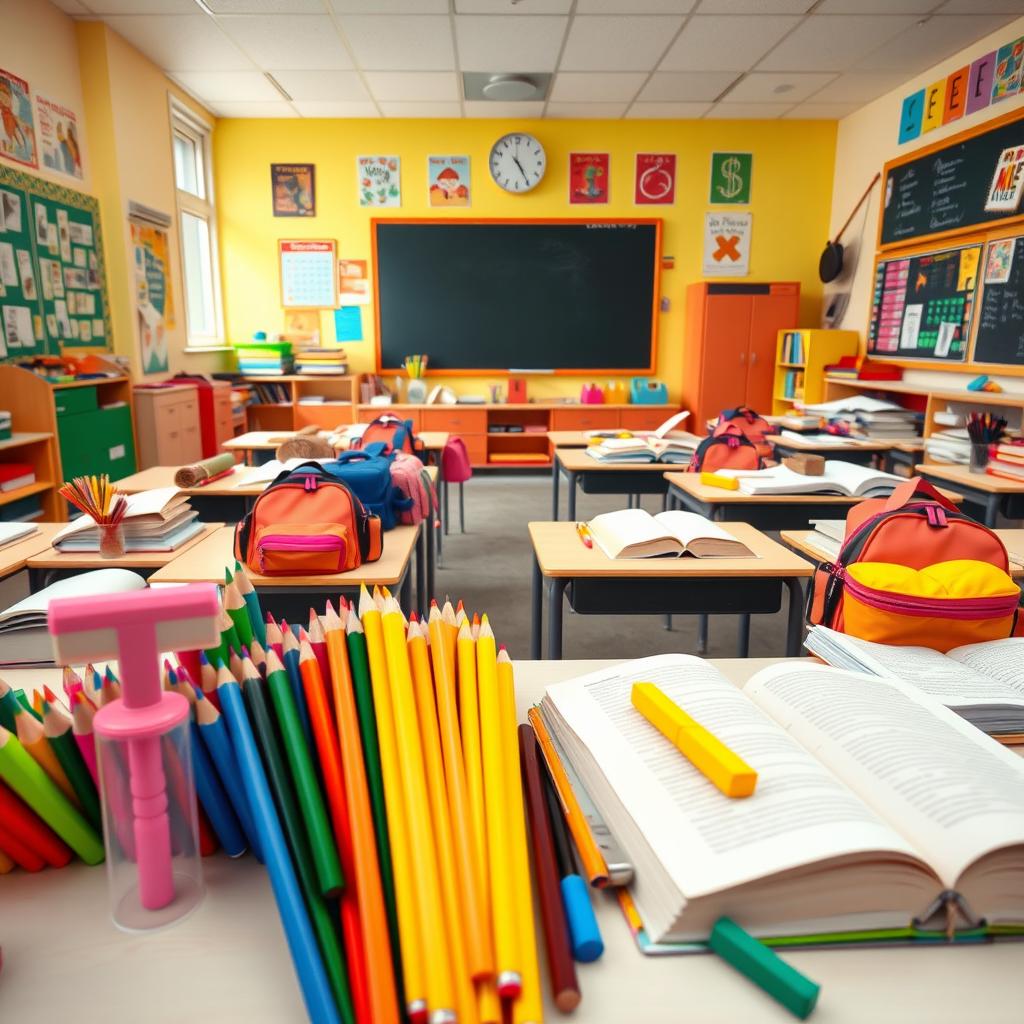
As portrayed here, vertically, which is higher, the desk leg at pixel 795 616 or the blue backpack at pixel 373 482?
the blue backpack at pixel 373 482

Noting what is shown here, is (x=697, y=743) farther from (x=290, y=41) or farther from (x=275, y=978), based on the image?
(x=290, y=41)

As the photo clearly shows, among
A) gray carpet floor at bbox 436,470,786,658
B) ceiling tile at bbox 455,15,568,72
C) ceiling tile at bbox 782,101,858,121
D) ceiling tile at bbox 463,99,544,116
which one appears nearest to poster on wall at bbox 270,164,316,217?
ceiling tile at bbox 463,99,544,116

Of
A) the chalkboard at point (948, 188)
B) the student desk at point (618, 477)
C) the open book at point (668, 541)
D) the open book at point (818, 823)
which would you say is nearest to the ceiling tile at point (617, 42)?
the chalkboard at point (948, 188)

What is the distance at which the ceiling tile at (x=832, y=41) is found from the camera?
444 cm

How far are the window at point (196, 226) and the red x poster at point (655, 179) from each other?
12.0 ft

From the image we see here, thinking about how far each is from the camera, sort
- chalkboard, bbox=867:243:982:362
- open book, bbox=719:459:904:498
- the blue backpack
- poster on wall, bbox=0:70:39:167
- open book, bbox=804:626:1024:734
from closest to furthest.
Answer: open book, bbox=804:626:1024:734
the blue backpack
open book, bbox=719:459:904:498
poster on wall, bbox=0:70:39:167
chalkboard, bbox=867:243:982:362

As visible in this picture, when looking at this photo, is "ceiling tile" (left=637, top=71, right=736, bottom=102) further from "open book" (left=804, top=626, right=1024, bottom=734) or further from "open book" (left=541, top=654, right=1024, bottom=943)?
"open book" (left=541, top=654, right=1024, bottom=943)

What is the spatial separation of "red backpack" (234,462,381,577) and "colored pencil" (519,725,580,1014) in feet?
3.55

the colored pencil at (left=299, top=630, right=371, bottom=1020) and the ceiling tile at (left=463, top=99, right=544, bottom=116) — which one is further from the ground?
the ceiling tile at (left=463, top=99, right=544, bottom=116)

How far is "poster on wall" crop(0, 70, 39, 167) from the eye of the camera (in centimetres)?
380

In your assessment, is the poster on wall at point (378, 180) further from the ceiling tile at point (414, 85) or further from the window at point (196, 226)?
the window at point (196, 226)

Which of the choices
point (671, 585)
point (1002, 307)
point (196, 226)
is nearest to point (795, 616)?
point (671, 585)

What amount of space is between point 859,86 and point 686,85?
4.27 ft

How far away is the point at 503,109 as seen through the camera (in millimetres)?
6086
